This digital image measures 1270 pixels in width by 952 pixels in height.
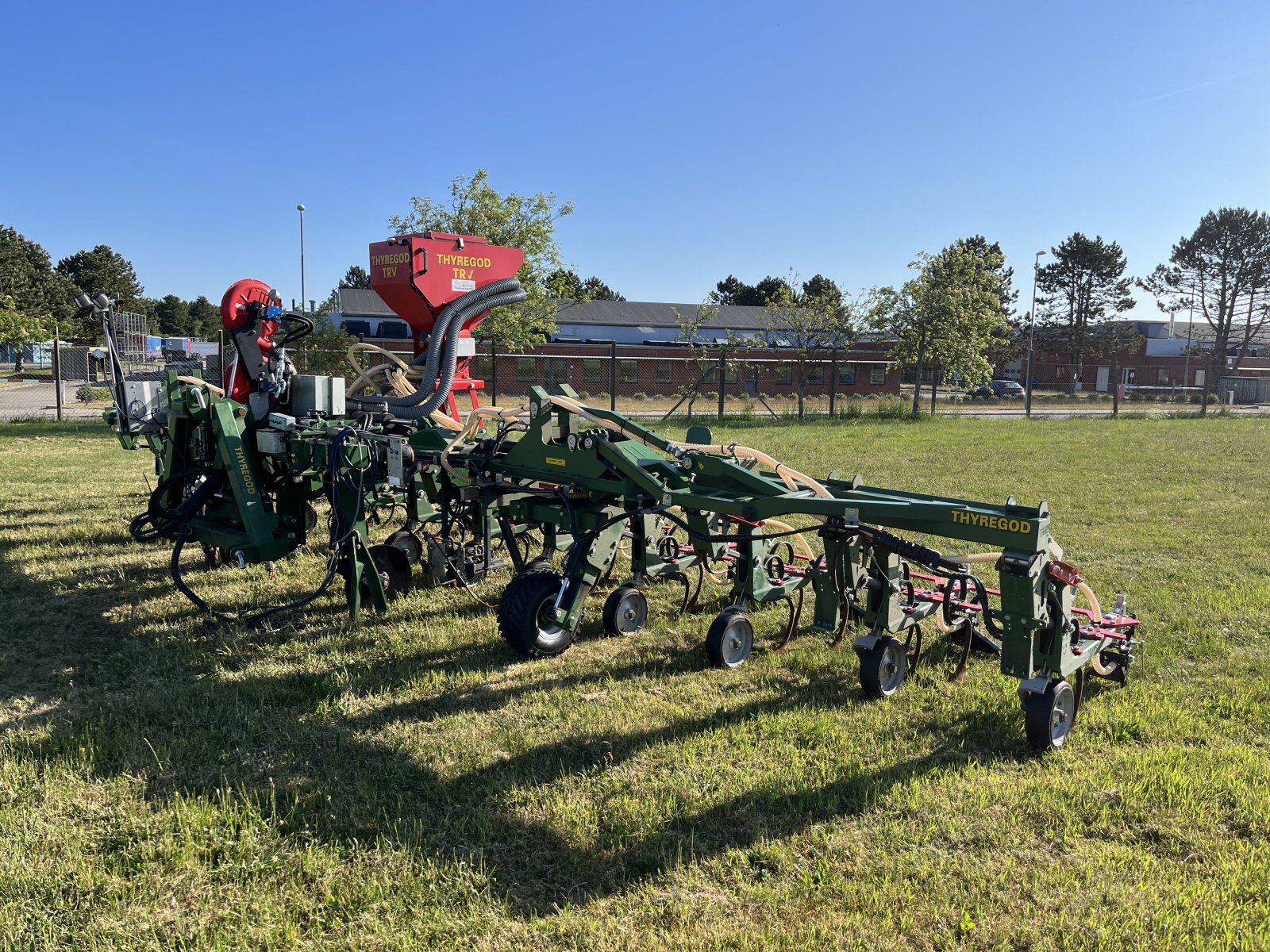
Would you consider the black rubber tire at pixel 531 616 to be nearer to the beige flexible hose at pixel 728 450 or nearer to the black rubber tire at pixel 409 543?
the beige flexible hose at pixel 728 450

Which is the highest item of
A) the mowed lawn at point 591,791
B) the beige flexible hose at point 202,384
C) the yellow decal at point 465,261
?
the yellow decal at point 465,261

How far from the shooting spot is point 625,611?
17.8 feet

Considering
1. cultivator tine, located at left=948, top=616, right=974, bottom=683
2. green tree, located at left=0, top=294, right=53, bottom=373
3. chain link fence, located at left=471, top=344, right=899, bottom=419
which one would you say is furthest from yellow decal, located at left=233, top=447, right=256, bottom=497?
green tree, located at left=0, top=294, right=53, bottom=373

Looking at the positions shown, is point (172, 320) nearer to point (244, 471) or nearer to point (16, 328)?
point (16, 328)

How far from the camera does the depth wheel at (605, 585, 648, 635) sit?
5379mm

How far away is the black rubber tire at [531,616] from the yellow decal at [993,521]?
7.29 feet

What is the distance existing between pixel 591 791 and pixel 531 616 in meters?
1.51

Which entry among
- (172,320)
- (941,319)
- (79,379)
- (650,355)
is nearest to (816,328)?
(941,319)

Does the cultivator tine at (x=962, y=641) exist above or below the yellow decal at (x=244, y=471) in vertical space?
below

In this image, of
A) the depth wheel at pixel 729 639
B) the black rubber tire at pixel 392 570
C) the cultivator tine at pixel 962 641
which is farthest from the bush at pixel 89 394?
the cultivator tine at pixel 962 641

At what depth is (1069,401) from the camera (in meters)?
41.7

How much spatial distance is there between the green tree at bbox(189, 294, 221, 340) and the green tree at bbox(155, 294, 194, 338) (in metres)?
0.51

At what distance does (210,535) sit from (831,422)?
1759 centimetres

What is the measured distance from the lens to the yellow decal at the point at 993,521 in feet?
11.7
